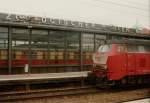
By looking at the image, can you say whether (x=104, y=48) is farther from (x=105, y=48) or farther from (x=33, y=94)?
(x=33, y=94)

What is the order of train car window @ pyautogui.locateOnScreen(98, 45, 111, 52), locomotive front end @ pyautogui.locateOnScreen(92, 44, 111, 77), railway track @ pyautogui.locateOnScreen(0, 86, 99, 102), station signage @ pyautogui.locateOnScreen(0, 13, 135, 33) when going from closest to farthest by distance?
railway track @ pyautogui.locateOnScreen(0, 86, 99, 102) → locomotive front end @ pyautogui.locateOnScreen(92, 44, 111, 77) → train car window @ pyautogui.locateOnScreen(98, 45, 111, 52) → station signage @ pyautogui.locateOnScreen(0, 13, 135, 33)

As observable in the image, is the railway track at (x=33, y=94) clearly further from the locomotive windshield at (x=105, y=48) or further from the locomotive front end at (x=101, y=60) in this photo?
the locomotive windshield at (x=105, y=48)

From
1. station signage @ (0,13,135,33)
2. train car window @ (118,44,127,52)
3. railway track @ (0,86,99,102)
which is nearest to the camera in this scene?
railway track @ (0,86,99,102)

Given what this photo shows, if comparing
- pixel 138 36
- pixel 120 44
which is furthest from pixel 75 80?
pixel 138 36

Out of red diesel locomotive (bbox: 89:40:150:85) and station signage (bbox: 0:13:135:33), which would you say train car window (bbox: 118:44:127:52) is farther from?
station signage (bbox: 0:13:135:33)

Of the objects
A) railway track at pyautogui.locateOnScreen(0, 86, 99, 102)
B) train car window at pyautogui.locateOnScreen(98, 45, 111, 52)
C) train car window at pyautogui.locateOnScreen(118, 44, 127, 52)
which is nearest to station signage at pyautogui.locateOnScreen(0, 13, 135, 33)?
train car window at pyautogui.locateOnScreen(98, 45, 111, 52)

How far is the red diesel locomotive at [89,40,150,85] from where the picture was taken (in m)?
14.5

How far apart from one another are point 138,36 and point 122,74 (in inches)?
370

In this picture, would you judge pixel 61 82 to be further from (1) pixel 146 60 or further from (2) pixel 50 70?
(1) pixel 146 60

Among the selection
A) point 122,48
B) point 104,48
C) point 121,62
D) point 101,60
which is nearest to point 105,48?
point 104,48

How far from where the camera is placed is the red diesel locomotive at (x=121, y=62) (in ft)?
47.5

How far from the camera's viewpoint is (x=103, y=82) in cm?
1471

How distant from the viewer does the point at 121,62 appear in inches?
578

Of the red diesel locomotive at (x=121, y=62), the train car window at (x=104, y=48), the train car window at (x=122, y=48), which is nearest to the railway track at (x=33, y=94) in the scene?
the red diesel locomotive at (x=121, y=62)
